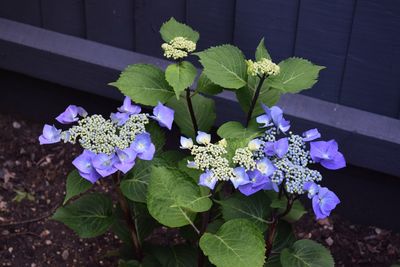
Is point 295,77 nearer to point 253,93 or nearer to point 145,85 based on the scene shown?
point 253,93

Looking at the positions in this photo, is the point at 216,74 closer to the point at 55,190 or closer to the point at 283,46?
the point at 283,46

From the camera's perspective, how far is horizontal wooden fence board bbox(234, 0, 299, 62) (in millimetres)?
2436

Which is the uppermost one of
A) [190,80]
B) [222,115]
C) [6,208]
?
[190,80]

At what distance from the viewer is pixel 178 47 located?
1.77 meters

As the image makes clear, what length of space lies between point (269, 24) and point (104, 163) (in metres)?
1.06

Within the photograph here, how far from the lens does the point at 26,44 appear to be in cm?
293

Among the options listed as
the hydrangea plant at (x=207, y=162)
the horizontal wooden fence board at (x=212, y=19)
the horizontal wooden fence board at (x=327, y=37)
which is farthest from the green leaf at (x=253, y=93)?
the horizontal wooden fence board at (x=212, y=19)

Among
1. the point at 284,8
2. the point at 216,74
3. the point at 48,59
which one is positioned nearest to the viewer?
the point at 216,74

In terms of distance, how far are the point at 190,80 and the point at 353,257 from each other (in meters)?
1.10

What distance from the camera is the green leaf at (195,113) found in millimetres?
1966

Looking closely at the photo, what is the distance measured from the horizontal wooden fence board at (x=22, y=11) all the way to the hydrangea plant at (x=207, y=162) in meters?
1.17

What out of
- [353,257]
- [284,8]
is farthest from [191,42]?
[353,257]

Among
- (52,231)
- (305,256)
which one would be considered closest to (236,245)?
(305,256)

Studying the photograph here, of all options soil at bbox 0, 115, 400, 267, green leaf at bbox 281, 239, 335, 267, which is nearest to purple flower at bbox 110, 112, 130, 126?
green leaf at bbox 281, 239, 335, 267
